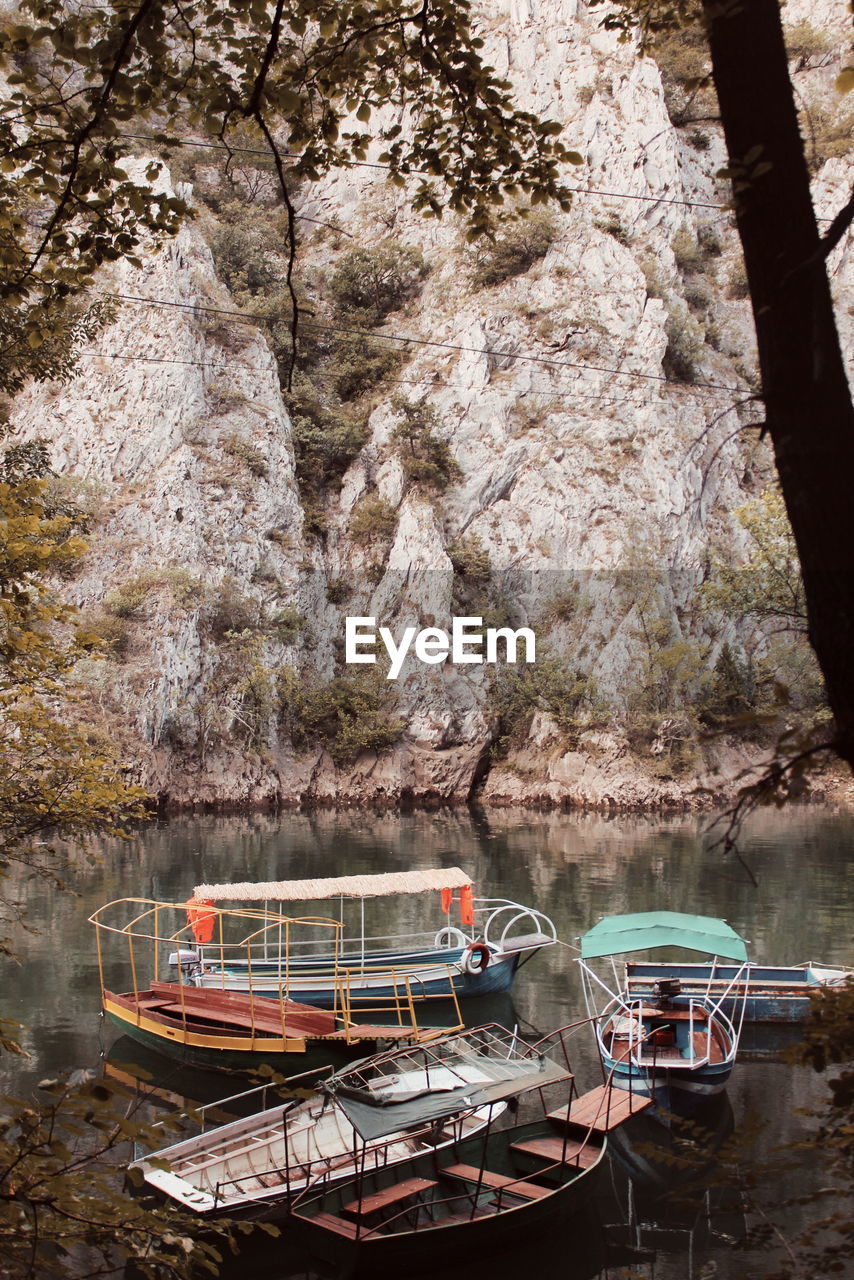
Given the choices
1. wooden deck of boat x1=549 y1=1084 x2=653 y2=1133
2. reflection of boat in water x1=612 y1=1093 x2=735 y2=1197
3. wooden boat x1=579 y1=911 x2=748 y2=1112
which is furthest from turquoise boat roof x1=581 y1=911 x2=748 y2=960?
wooden deck of boat x1=549 y1=1084 x2=653 y2=1133

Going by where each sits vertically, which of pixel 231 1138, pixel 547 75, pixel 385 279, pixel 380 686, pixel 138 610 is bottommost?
pixel 231 1138

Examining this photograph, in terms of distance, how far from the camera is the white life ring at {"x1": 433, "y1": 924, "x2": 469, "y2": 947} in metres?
18.3

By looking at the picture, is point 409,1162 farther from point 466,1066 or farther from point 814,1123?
point 814,1123

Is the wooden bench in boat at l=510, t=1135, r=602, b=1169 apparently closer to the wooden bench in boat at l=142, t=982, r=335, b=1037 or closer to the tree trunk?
the wooden bench in boat at l=142, t=982, r=335, b=1037

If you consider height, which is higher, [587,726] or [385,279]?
[385,279]

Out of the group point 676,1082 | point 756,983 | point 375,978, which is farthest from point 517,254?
point 676,1082

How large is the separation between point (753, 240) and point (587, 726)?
45.3 m

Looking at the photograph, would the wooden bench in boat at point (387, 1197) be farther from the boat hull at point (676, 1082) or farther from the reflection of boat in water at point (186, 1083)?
the boat hull at point (676, 1082)

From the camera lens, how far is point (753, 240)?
2.61 metres

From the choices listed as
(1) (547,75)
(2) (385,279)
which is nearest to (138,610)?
(2) (385,279)

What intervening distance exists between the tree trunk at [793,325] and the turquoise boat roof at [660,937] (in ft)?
39.8

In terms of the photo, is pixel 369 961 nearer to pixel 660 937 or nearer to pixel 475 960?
pixel 475 960

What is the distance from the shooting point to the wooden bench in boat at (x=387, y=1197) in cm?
898

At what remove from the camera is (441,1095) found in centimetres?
969
